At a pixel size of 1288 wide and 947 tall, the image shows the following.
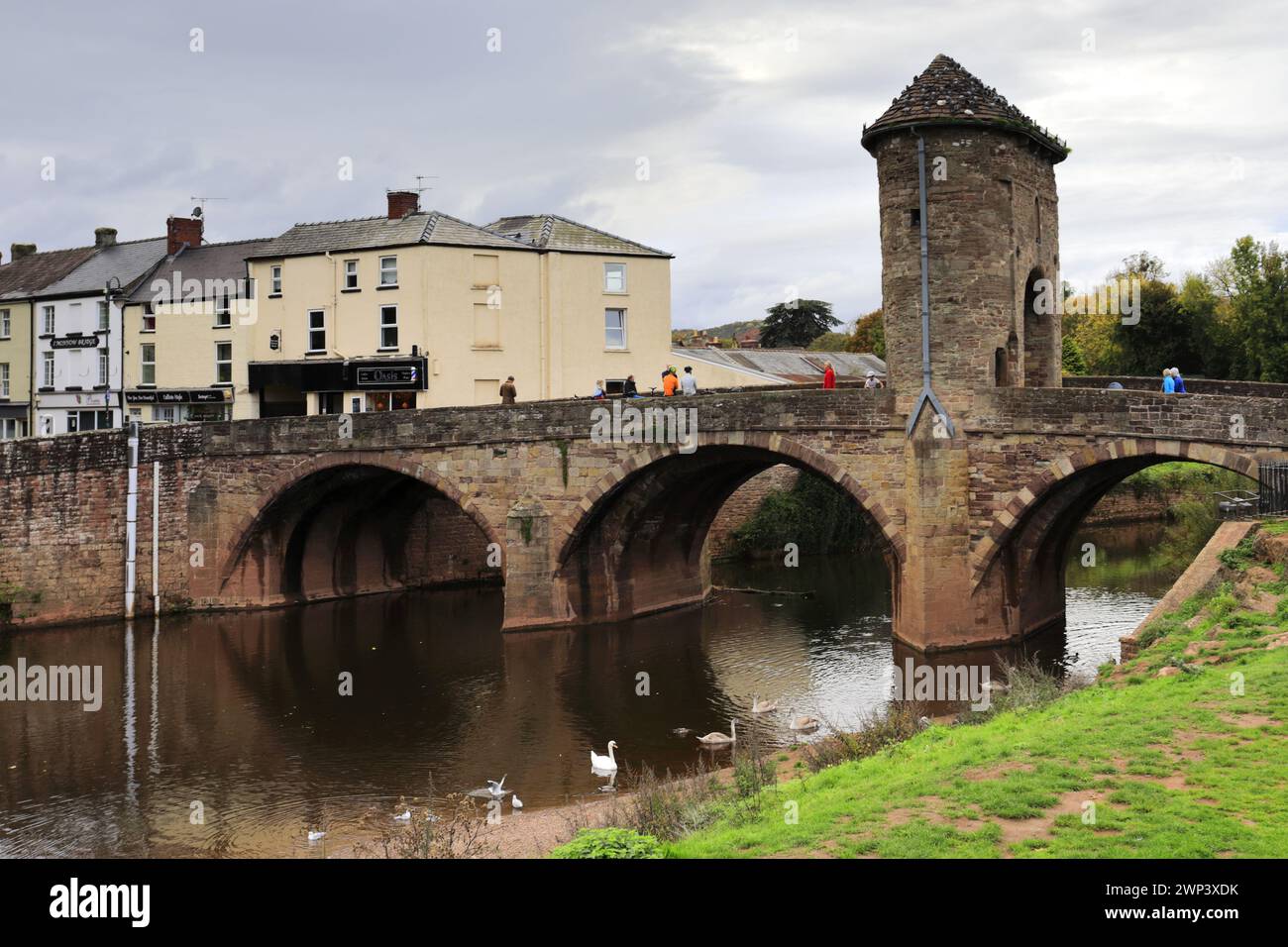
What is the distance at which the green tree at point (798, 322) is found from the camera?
78438 mm

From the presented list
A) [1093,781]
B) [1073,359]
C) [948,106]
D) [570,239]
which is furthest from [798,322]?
[1093,781]

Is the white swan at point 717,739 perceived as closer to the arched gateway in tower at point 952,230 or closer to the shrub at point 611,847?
the arched gateway in tower at point 952,230

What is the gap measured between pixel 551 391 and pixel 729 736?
18970 millimetres

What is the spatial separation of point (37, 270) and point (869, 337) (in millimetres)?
45703

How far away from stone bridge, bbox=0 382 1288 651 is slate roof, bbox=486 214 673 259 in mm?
8574

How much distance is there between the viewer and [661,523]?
3241cm

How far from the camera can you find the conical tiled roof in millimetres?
25188

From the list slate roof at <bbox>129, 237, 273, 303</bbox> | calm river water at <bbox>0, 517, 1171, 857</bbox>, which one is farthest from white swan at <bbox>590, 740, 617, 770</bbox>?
slate roof at <bbox>129, 237, 273, 303</bbox>

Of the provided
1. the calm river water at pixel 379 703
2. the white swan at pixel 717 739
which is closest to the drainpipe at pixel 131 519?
the calm river water at pixel 379 703

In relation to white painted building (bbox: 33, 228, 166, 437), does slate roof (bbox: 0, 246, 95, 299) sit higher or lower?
higher

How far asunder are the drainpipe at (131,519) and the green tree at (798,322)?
50156 mm

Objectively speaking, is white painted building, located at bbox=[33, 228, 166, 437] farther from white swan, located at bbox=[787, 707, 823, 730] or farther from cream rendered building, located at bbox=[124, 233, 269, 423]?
white swan, located at bbox=[787, 707, 823, 730]

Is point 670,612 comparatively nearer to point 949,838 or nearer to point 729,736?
point 729,736
